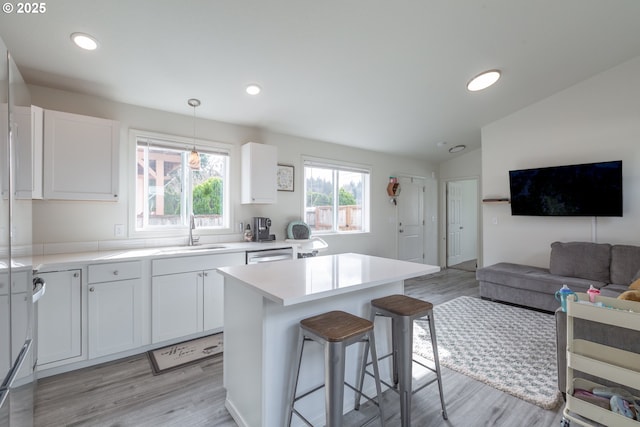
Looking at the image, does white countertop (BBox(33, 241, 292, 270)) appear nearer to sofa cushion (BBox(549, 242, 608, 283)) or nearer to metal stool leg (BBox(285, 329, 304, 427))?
metal stool leg (BBox(285, 329, 304, 427))

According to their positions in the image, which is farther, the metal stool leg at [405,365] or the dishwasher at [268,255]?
the dishwasher at [268,255]

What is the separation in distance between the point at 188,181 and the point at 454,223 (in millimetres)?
5737

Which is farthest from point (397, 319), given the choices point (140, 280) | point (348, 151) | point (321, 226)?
point (348, 151)

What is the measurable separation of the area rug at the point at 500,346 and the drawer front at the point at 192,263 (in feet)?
6.64

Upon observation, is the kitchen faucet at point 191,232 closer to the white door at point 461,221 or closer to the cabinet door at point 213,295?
the cabinet door at point 213,295

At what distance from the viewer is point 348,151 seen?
488 cm

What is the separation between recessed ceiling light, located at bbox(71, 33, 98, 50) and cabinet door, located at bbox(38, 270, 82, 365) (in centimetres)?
172

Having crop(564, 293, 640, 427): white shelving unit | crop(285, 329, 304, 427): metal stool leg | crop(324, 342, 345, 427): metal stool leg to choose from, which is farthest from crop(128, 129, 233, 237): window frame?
crop(564, 293, 640, 427): white shelving unit

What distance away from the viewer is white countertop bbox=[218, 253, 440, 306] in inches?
54.5

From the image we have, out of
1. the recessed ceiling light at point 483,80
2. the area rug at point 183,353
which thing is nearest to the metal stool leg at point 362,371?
the area rug at point 183,353

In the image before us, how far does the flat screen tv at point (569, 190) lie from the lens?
11.4 ft

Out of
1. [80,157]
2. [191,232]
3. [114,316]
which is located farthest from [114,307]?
[80,157]

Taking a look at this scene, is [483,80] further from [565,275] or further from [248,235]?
[248,235]

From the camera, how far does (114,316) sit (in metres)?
2.45
